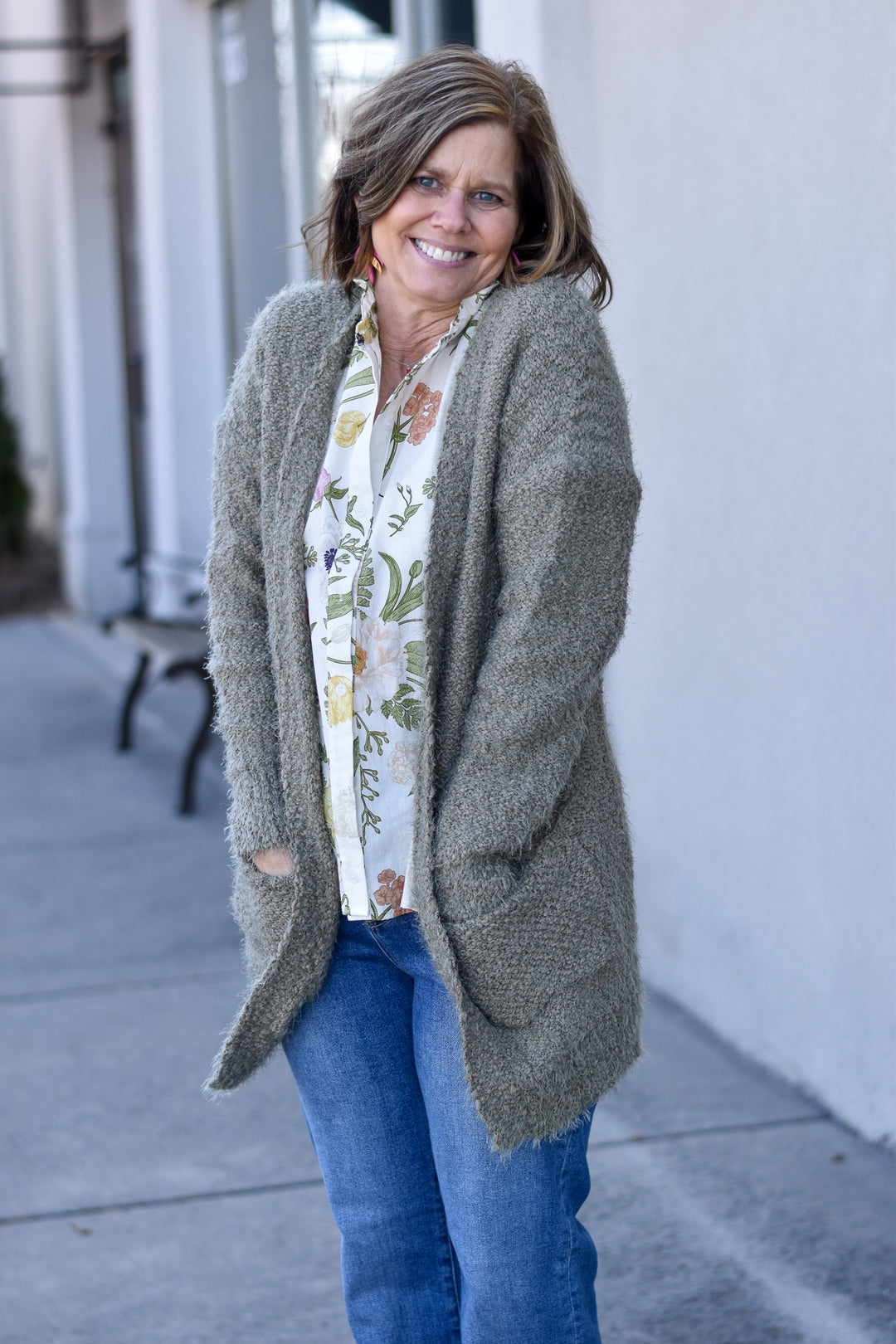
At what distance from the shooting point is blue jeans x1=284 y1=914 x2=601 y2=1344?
171cm

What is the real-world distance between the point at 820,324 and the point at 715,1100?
5.36 feet

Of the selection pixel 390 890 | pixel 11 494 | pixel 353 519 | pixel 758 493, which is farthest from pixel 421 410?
pixel 11 494

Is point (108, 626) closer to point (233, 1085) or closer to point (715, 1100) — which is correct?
point (715, 1100)

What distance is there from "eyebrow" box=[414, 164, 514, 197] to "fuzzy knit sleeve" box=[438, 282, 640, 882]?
0.19 metres

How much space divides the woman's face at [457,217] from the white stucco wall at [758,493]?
1.18m

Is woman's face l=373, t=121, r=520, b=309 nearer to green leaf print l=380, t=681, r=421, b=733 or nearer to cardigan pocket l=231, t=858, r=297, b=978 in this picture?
green leaf print l=380, t=681, r=421, b=733

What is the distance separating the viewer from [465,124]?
1.77m

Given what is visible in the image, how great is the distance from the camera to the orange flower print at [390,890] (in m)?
1.78

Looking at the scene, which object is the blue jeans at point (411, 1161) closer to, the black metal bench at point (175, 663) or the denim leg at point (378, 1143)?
the denim leg at point (378, 1143)

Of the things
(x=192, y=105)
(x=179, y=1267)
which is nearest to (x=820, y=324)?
(x=179, y=1267)

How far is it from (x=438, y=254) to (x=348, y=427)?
23 centimetres

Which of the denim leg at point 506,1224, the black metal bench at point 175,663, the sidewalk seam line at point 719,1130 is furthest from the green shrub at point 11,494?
the denim leg at point 506,1224

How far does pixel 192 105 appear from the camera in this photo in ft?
25.0

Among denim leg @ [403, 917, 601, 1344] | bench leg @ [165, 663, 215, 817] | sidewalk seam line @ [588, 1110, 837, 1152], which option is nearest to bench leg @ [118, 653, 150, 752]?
bench leg @ [165, 663, 215, 817]
